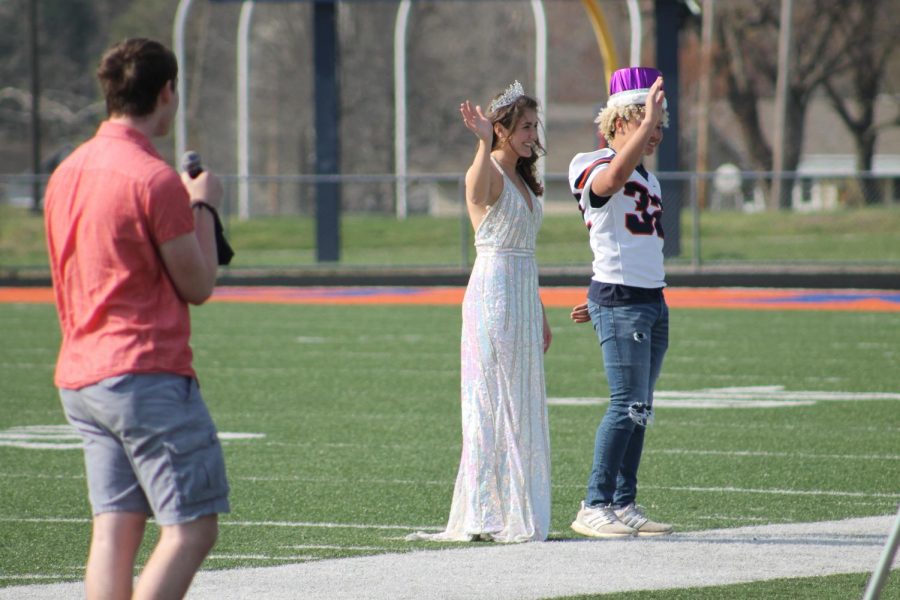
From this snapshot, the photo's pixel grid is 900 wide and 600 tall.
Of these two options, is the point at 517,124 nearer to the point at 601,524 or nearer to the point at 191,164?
the point at 601,524

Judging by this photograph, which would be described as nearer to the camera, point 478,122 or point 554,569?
point 554,569

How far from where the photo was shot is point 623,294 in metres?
6.39

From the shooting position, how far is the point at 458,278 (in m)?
23.7

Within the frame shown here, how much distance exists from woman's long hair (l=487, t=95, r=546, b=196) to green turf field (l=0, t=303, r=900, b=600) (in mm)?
1513

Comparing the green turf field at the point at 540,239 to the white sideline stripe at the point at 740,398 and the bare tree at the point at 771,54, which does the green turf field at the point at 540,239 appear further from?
the bare tree at the point at 771,54

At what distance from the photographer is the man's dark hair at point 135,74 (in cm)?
391

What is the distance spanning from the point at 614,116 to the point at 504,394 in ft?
4.08

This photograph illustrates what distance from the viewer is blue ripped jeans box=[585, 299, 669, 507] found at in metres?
6.37

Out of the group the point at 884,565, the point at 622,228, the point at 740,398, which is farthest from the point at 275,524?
the point at 740,398

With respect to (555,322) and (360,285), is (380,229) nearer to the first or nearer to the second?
(360,285)

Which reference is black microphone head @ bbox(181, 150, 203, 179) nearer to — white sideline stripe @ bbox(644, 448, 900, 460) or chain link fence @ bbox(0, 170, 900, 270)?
white sideline stripe @ bbox(644, 448, 900, 460)

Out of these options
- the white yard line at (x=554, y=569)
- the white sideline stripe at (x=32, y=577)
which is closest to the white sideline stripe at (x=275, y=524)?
the white yard line at (x=554, y=569)

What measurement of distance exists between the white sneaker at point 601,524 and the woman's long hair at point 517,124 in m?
1.37

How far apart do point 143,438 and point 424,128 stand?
57412mm
